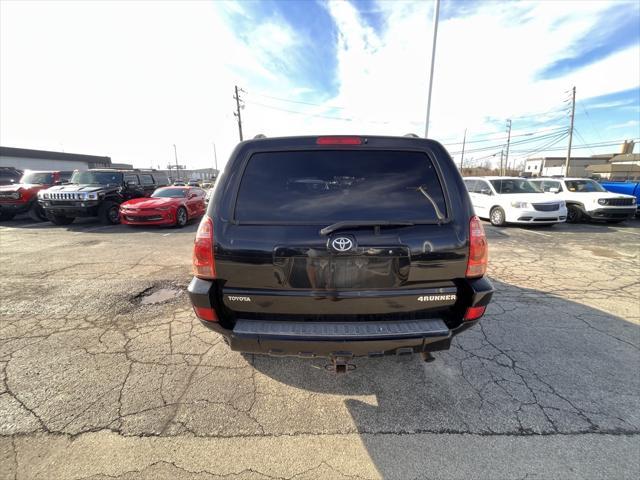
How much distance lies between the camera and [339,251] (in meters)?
1.85

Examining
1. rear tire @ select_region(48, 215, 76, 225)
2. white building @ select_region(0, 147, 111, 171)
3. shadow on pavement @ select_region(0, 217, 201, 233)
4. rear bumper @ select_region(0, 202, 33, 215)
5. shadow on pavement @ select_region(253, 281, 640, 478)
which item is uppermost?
white building @ select_region(0, 147, 111, 171)

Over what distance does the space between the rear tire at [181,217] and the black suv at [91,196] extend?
2535 mm

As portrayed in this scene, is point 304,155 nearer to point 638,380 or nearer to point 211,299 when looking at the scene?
point 211,299

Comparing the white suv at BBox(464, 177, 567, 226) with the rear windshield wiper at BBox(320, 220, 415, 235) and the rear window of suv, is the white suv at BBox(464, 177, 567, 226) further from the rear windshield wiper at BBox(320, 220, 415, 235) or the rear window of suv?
the rear windshield wiper at BBox(320, 220, 415, 235)

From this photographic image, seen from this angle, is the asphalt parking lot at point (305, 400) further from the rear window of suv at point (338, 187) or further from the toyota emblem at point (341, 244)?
the rear window of suv at point (338, 187)

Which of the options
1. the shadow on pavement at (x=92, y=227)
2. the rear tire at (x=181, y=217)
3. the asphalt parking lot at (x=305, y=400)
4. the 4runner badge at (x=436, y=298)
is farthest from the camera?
the rear tire at (x=181, y=217)

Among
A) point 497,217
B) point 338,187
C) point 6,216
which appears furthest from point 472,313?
point 6,216

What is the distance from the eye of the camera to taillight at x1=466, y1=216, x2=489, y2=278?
78.1 inches

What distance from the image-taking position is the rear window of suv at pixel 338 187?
1.98m

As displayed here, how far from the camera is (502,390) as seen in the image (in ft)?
7.72

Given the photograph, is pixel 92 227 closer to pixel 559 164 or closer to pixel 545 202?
pixel 545 202

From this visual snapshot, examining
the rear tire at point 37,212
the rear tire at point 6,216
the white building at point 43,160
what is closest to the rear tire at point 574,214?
the rear tire at point 37,212

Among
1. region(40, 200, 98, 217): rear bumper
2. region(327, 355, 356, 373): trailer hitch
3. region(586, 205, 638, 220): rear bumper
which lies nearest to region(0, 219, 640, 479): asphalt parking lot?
region(327, 355, 356, 373): trailer hitch

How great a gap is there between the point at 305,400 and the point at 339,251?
1.33 meters
